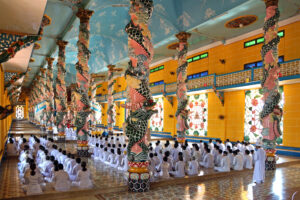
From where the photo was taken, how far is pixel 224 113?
1675 centimetres

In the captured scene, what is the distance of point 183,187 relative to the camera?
266 inches

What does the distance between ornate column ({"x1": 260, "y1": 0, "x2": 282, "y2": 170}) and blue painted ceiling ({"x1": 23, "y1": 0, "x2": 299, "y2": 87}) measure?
2224 millimetres

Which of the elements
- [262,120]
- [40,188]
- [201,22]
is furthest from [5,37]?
[201,22]

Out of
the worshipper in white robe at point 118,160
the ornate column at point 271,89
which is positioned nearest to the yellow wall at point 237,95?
the ornate column at point 271,89

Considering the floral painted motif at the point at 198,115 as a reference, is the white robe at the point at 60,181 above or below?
below

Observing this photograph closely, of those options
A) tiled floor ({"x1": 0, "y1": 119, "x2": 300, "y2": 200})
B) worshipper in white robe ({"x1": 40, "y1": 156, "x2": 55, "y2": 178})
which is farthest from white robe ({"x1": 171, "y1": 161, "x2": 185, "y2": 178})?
worshipper in white robe ({"x1": 40, "y1": 156, "x2": 55, "y2": 178})

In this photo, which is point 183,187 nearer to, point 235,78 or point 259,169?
point 259,169

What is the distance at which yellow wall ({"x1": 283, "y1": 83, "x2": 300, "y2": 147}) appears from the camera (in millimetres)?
12539

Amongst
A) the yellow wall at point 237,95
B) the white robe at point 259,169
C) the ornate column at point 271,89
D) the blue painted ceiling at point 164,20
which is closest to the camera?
the white robe at point 259,169

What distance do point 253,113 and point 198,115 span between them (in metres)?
4.72

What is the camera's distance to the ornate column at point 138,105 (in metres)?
6.19

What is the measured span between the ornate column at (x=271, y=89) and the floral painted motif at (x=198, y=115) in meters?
8.97

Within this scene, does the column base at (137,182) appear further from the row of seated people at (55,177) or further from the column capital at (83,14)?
the column capital at (83,14)

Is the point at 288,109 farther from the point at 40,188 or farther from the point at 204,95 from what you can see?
the point at 40,188
